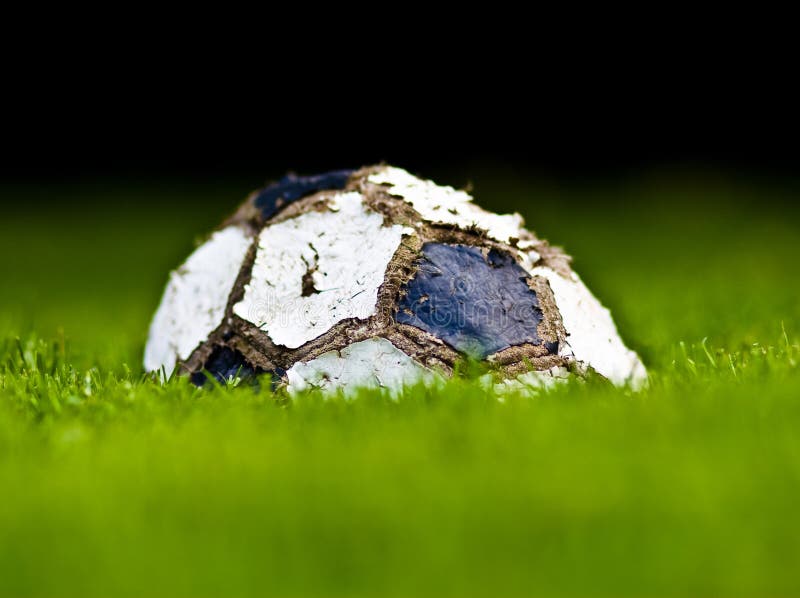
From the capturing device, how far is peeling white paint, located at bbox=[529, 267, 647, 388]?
8.76 ft

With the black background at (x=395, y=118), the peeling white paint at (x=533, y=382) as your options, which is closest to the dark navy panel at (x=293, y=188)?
the peeling white paint at (x=533, y=382)

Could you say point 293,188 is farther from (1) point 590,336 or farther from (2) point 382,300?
(1) point 590,336

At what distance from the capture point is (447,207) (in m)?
2.84

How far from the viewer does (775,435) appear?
6.66 feet

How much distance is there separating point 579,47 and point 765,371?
886cm

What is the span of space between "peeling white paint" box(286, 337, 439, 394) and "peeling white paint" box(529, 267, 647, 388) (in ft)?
Result: 1.44

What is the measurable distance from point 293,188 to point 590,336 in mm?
1030

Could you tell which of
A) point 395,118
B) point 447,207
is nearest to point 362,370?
point 447,207

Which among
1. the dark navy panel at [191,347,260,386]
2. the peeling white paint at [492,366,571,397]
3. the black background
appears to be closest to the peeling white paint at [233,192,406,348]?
the dark navy panel at [191,347,260,386]

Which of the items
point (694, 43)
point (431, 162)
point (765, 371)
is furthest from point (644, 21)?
point (765, 371)

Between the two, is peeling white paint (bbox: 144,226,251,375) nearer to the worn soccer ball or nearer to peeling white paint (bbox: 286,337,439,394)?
the worn soccer ball

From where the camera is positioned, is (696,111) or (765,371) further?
(696,111)

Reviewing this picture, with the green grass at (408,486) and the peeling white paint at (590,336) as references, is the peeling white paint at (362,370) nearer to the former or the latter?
the green grass at (408,486)

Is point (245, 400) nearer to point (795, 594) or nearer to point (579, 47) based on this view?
point (795, 594)
